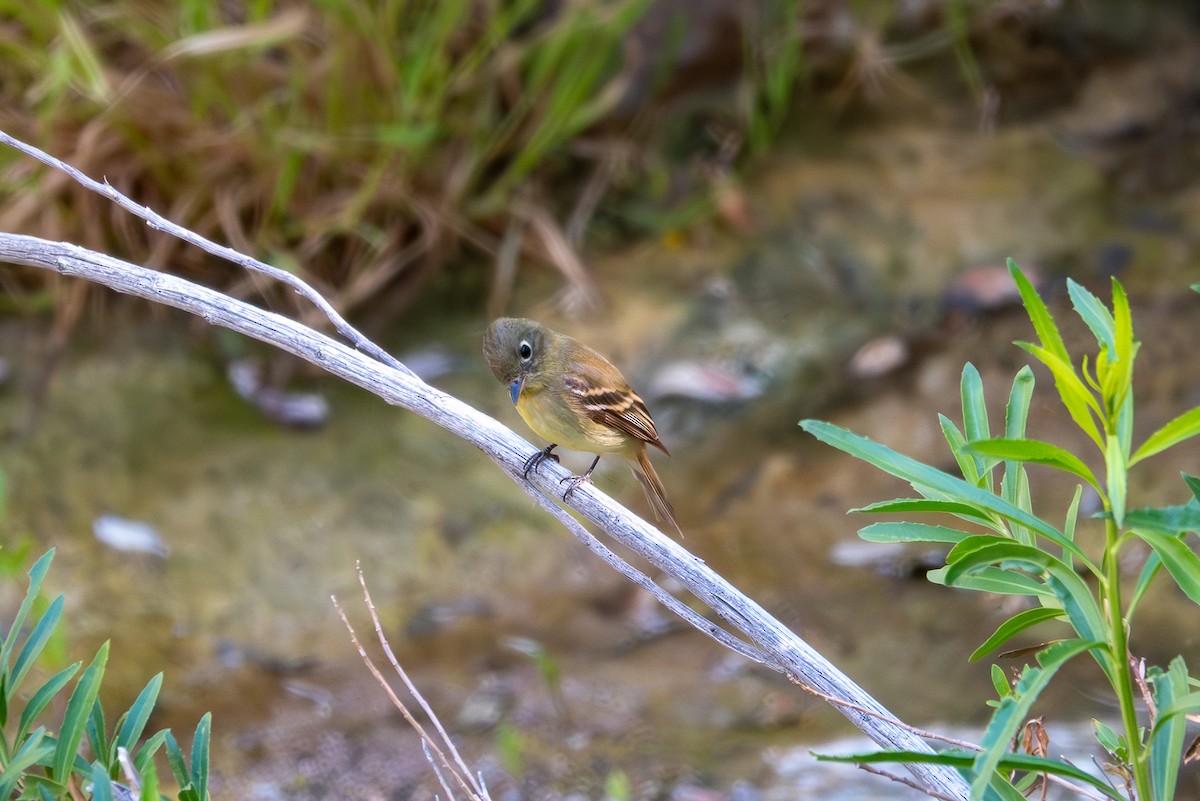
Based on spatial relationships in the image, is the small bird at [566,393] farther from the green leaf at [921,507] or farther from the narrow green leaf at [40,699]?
the green leaf at [921,507]

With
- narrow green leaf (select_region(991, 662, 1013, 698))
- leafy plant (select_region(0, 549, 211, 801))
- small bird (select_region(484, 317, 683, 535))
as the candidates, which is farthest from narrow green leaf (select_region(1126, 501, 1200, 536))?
small bird (select_region(484, 317, 683, 535))

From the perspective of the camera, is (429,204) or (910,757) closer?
(910,757)

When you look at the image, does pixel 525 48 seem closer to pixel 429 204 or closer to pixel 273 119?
pixel 429 204

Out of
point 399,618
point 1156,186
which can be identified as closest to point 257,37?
point 399,618

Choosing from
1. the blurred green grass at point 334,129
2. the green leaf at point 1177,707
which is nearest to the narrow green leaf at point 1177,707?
the green leaf at point 1177,707

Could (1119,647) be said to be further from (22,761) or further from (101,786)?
(22,761)

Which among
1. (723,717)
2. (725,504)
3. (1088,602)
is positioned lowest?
(723,717)

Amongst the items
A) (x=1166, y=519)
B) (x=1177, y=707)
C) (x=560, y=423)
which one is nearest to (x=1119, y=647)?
(x=1177, y=707)

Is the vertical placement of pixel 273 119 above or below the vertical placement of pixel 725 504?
above

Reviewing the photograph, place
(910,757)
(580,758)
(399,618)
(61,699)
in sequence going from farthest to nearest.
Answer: (399,618) < (61,699) < (580,758) < (910,757)
